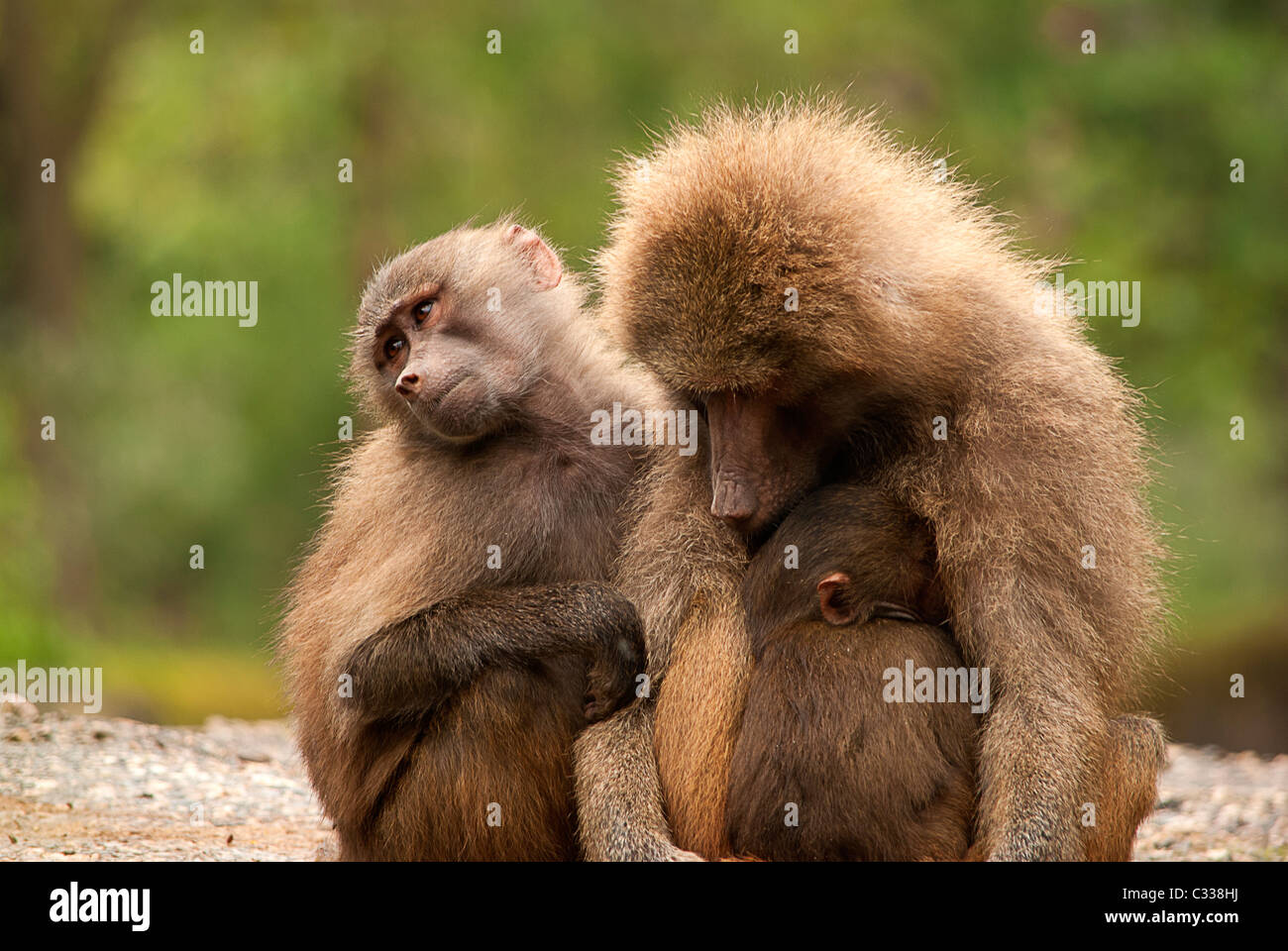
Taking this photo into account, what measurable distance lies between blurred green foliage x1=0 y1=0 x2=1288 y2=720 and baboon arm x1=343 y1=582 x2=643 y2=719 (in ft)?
22.7

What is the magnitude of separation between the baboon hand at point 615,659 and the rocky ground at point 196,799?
1.77m

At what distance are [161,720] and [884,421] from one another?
7.93m

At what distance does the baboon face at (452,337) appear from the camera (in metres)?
4.99

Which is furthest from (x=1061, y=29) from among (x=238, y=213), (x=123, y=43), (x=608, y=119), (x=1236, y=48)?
(x=123, y=43)

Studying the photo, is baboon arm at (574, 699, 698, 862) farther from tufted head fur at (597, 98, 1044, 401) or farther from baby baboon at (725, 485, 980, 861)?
tufted head fur at (597, 98, 1044, 401)

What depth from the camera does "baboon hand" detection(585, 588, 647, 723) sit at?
14.4 ft

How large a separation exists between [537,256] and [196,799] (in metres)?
2.85

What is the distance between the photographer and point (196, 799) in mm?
6457

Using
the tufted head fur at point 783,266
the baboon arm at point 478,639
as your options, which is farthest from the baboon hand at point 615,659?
the tufted head fur at point 783,266

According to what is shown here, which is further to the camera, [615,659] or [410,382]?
[410,382]

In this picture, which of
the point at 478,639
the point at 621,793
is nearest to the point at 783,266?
the point at 478,639
